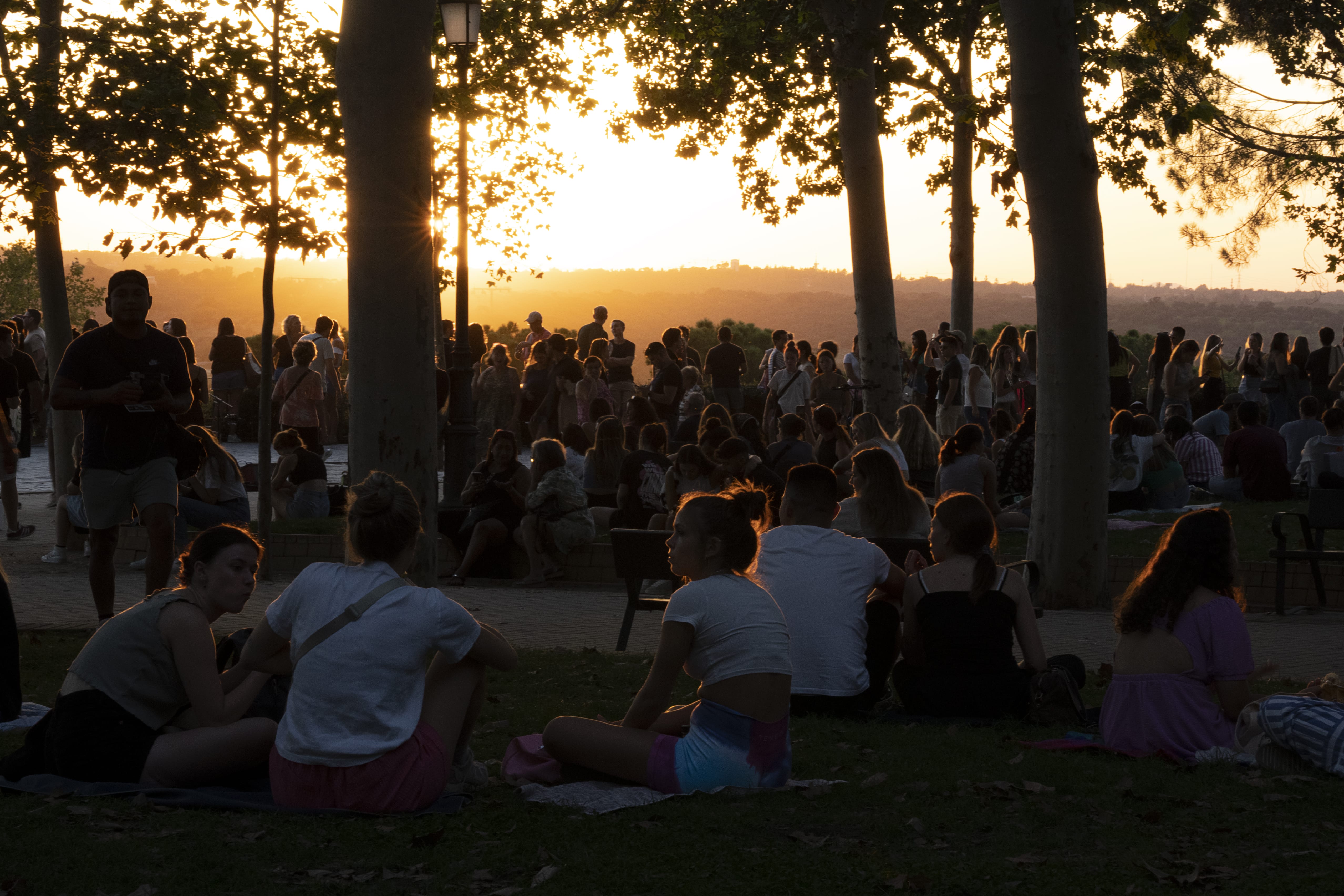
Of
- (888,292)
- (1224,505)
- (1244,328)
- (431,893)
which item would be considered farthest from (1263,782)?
(1244,328)

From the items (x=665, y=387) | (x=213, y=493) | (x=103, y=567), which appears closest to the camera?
(x=103, y=567)

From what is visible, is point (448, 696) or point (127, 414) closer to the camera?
point (448, 696)

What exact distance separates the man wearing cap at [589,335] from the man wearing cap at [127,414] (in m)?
15.8

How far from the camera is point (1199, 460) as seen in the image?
1648 centimetres

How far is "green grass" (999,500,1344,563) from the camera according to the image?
12484 millimetres

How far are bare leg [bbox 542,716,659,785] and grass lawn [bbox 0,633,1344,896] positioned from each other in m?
0.21

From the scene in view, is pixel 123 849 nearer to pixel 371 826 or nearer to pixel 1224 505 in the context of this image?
pixel 371 826

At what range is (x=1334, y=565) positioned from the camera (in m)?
11.4

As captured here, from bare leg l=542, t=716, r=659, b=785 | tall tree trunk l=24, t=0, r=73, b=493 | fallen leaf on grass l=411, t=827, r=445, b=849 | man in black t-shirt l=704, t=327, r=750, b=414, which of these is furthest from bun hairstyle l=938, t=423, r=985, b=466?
man in black t-shirt l=704, t=327, r=750, b=414

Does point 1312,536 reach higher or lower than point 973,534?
lower

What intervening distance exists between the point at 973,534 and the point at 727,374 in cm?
1700

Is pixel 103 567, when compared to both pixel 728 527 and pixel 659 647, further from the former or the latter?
pixel 728 527

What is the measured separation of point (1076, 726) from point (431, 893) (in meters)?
3.50

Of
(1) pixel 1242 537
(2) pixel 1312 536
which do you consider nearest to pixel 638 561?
(2) pixel 1312 536
